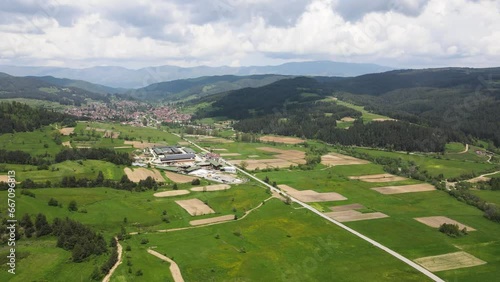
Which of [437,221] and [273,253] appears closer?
[273,253]

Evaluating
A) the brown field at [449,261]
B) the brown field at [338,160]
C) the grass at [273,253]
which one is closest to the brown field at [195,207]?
the grass at [273,253]

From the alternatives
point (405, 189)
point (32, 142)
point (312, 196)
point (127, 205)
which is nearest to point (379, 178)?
point (405, 189)

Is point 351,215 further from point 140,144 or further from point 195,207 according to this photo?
point 140,144

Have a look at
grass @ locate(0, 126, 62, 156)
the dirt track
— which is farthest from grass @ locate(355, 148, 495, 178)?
grass @ locate(0, 126, 62, 156)

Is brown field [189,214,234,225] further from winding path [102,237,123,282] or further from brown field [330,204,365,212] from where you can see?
brown field [330,204,365,212]

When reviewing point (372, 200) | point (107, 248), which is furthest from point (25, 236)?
point (372, 200)

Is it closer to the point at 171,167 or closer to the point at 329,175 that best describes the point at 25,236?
the point at 171,167
